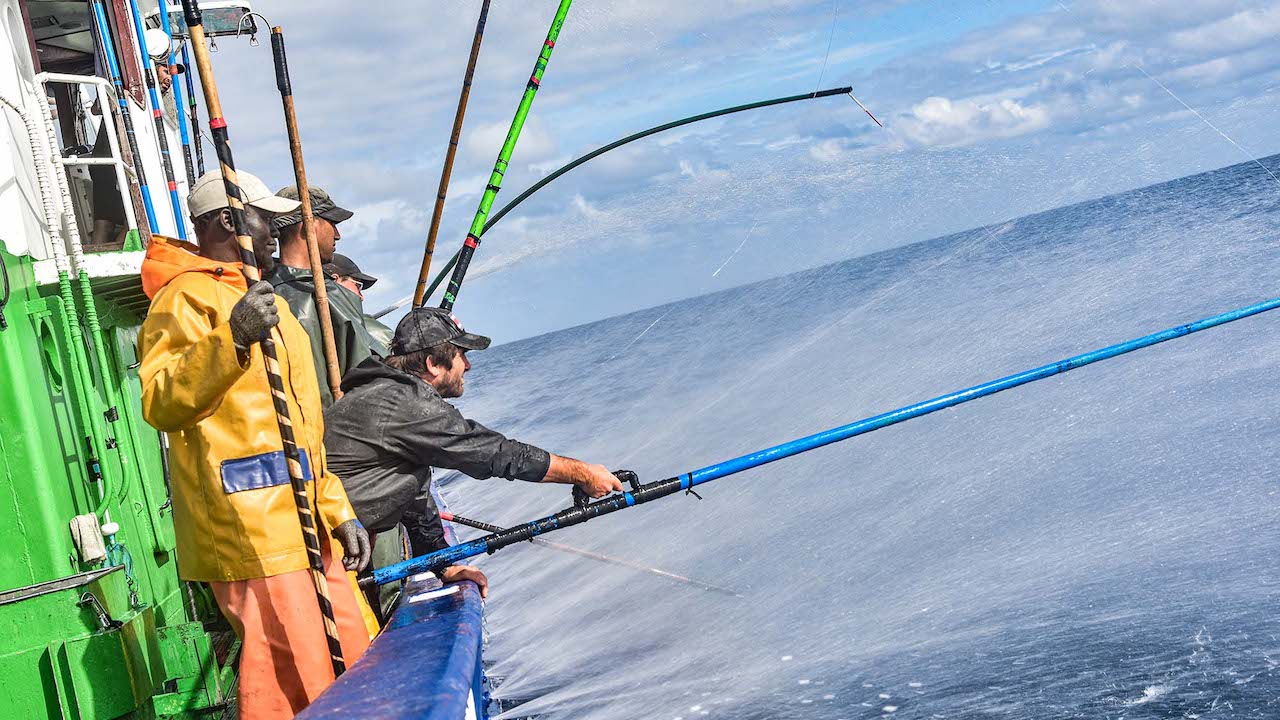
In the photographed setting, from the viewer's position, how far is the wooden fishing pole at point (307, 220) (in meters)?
3.71

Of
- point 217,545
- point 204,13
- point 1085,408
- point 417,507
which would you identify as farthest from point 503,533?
point 1085,408

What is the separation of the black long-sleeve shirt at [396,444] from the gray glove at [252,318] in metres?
0.96

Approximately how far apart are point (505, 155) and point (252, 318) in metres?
3.32

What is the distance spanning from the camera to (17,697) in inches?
124

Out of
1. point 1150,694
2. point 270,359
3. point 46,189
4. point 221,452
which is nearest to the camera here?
point 270,359

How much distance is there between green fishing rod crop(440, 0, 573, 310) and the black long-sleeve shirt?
2.16 m

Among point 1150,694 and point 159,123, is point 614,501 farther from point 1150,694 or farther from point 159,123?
point 159,123

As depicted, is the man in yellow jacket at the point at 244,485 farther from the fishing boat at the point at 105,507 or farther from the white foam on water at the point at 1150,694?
the white foam on water at the point at 1150,694

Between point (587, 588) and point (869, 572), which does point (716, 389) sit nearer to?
point (587, 588)

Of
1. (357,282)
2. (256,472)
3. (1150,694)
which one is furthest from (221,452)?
(1150,694)

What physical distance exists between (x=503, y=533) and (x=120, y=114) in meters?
2.70

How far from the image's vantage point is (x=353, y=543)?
2.93 meters

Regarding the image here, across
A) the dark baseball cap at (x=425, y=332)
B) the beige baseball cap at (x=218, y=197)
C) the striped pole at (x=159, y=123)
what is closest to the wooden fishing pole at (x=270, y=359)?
the beige baseball cap at (x=218, y=197)

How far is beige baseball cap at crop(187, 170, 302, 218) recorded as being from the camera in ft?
9.52
